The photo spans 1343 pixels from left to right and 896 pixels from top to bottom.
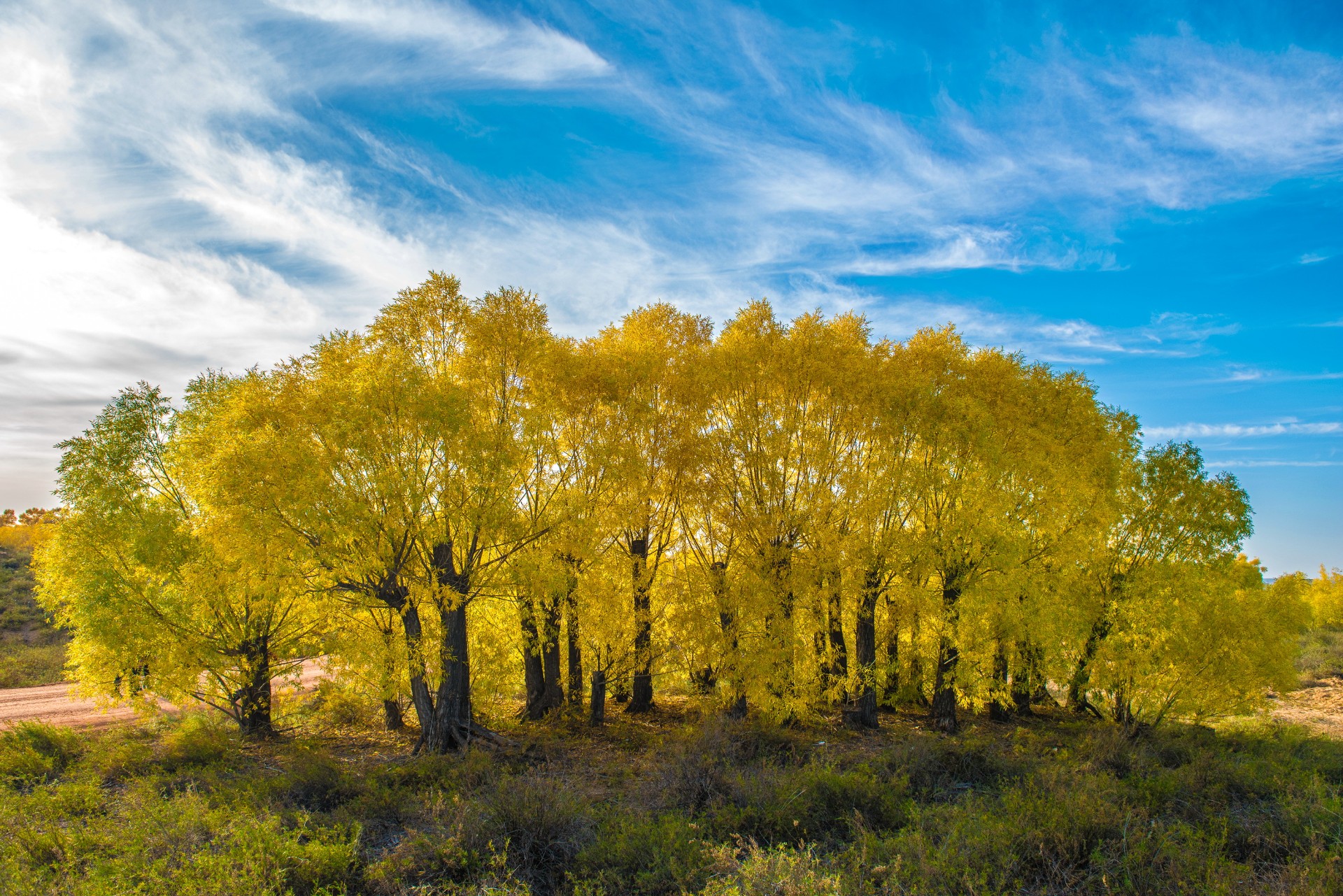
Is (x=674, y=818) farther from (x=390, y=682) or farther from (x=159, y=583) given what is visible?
(x=159, y=583)

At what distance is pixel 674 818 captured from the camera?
11.4m

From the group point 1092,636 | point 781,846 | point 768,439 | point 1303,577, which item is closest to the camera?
point 781,846

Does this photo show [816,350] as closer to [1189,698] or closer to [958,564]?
[958,564]

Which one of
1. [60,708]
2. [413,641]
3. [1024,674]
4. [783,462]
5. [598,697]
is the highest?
[783,462]

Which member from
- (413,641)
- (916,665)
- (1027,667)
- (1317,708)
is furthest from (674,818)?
(1317,708)

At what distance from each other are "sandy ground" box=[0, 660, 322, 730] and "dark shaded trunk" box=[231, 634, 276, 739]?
1.97 ft

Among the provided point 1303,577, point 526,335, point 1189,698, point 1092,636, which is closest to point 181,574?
point 526,335

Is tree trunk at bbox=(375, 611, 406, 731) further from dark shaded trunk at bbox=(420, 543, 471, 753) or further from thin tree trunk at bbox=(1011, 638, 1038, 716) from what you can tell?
thin tree trunk at bbox=(1011, 638, 1038, 716)

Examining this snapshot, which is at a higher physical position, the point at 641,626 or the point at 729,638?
the point at 641,626

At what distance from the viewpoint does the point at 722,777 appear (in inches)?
516

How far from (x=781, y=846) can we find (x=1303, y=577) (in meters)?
26.2

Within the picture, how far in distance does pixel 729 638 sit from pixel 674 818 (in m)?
7.60

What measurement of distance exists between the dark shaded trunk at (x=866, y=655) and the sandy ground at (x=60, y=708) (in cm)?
1643

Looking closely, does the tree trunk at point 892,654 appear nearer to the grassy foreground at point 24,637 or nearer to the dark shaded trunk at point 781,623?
the dark shaded trunk at point 781,623
